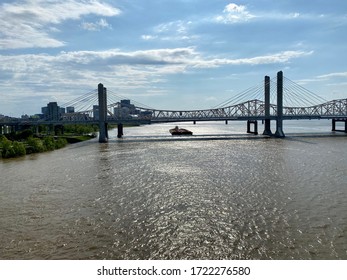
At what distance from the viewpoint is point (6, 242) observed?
11586 millimetres

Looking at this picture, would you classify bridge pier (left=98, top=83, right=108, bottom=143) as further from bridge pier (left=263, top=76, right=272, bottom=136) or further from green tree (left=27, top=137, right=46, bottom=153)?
bridge pier (left=263, top=76, right=272, bottom=136)

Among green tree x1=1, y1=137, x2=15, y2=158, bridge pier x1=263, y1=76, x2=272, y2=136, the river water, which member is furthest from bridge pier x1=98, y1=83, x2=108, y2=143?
the river water

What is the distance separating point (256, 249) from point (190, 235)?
2.47 meters

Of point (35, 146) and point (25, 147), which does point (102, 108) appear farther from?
point (25, 147)

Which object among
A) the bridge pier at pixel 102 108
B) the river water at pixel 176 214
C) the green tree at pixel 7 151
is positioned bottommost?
the river water at pixel 176 214

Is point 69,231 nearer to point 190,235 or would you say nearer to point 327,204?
point 190,235

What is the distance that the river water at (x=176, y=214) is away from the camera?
10758 mm

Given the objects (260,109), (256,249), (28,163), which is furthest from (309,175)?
(260,109)

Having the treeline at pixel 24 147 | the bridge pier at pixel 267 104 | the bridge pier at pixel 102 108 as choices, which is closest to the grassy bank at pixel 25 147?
the treeline at pixel 24 147

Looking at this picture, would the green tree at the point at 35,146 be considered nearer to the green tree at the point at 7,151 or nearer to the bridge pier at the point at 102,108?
the green tree at the point at 7,151

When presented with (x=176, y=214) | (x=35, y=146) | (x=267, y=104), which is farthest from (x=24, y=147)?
(x=267, y=104)

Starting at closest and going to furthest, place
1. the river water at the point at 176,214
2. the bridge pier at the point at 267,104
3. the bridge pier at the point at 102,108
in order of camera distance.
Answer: the river water at the point at 176,214, the bridge pier at the point at 102,108, the bridge pier at the point at 267,104

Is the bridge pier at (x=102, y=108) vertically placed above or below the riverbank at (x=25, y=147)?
above

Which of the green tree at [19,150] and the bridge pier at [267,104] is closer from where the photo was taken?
the green tree at [19,150]
